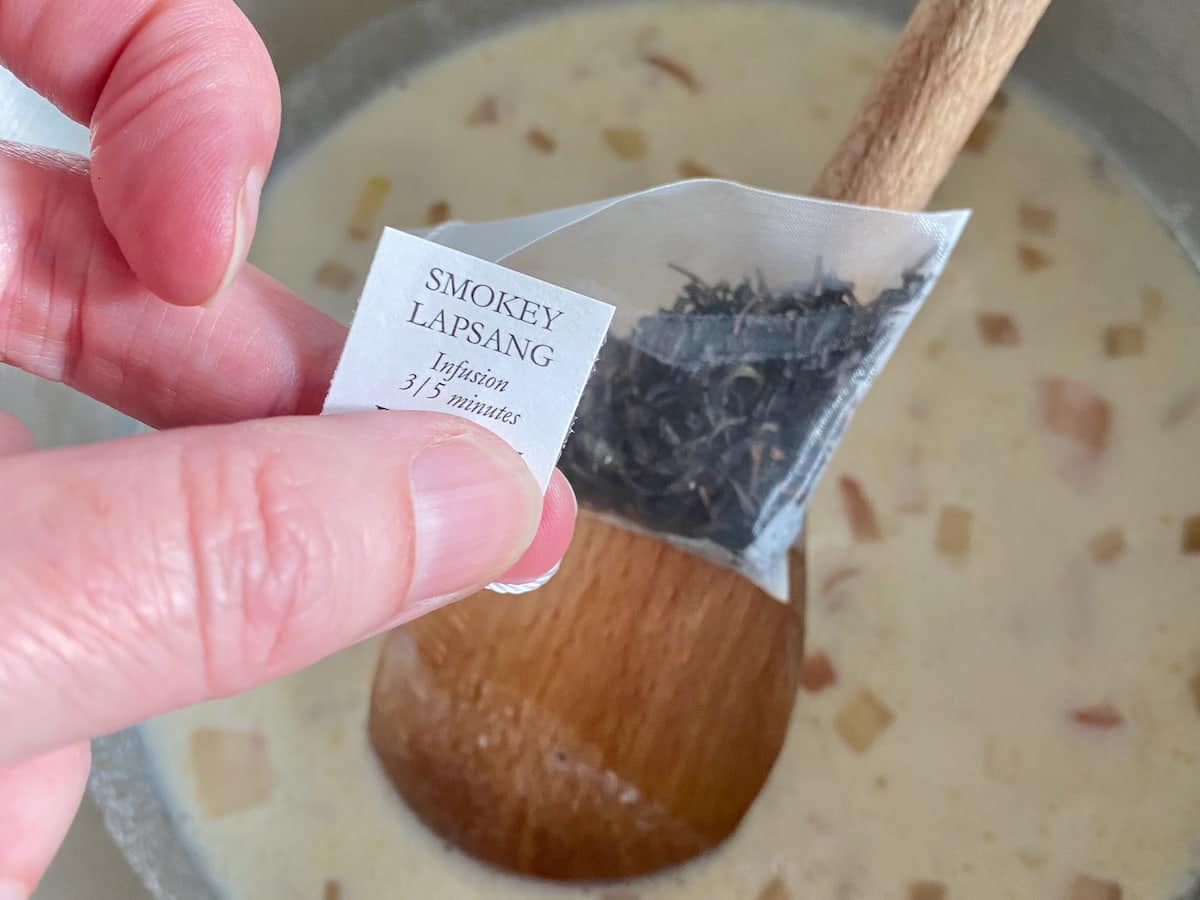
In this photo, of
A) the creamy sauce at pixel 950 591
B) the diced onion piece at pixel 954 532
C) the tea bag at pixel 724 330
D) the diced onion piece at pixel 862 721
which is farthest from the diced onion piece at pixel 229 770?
the diced onion piece at pixel 954 532

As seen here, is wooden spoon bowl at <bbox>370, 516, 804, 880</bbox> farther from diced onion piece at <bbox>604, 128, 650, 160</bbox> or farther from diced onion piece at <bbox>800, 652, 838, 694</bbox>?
diced onion piece at <bbox>604, 128, 650, 160</bbox>

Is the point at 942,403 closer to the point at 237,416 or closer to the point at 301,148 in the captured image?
the point at 237,416

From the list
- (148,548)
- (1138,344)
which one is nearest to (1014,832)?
(1138,344)

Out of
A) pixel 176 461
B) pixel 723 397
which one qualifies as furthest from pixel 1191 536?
pixel 176 461

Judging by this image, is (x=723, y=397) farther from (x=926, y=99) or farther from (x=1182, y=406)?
(x=1182, y=406)

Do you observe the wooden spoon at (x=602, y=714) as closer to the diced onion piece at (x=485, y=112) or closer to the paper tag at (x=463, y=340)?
the paper tag at (x=463, y=340)
